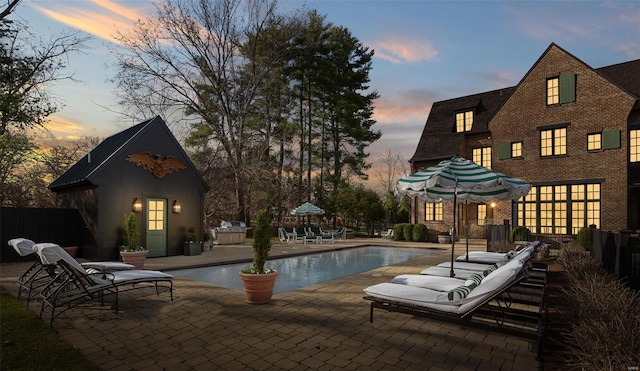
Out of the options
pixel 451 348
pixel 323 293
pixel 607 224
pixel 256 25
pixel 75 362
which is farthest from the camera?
pixel 256 25

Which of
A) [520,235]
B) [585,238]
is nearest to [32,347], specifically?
[520,235]

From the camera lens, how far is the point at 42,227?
1269 cm

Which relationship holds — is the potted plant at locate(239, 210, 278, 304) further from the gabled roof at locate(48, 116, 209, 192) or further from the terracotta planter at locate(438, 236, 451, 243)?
the terracotta planter at locate(438, 236, 451, 243)

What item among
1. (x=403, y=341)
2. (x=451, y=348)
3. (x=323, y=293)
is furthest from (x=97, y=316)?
(x=451, y=348)

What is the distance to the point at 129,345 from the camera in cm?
419

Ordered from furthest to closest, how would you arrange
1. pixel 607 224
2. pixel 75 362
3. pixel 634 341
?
pixel 607 224, pixel 75 362, pixel 634 341

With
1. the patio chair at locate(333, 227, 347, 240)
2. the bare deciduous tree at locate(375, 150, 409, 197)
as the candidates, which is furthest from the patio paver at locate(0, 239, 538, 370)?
the bare deciduous tree at locate(375, 150, 409, 197)

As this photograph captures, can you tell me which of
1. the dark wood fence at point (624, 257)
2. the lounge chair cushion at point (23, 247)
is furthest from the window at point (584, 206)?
the lounge chair cushion at point (23, 247)

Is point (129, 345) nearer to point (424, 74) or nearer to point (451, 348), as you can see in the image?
point (451, 348)

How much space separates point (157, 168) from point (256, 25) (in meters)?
14.9

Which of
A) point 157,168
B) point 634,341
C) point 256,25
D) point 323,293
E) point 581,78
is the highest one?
point 256,25

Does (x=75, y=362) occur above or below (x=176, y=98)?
below

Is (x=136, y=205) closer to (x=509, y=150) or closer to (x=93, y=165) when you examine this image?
(x=93, y=165)

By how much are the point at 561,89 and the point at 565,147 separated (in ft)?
10.6
